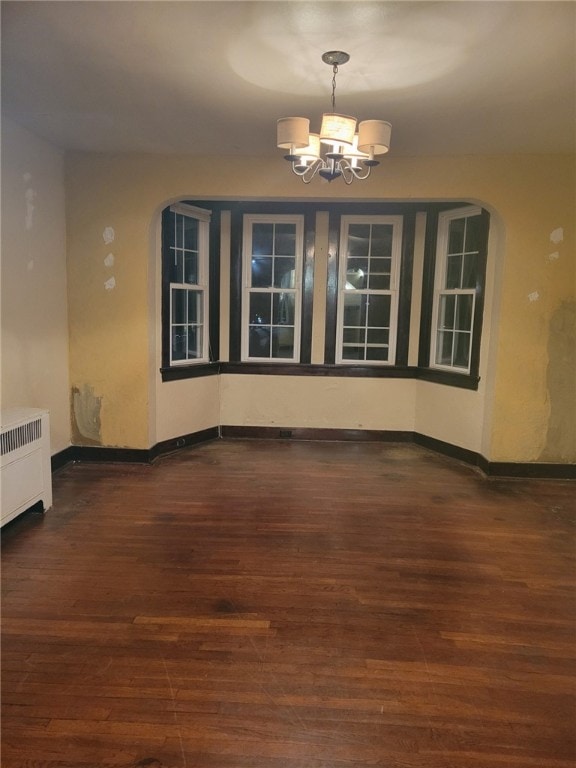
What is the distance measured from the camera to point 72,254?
15.4 ft

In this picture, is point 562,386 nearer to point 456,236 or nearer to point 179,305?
point 456,236

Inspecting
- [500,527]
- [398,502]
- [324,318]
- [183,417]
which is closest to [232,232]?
[324,318]

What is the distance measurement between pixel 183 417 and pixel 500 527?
3262mm

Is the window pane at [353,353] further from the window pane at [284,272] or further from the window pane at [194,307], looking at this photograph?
the window pane at [194,307]


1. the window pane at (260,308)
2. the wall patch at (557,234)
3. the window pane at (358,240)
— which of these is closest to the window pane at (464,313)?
the wall patch at (557,234)

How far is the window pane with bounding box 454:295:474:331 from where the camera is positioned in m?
5.19

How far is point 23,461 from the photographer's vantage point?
3424 mm

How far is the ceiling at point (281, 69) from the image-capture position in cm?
235

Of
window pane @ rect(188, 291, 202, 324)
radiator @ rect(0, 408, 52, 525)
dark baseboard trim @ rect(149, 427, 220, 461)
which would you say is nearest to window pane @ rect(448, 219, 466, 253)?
window pane @ rect(188, 291, 202, 324)

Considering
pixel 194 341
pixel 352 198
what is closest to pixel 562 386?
pixel 352 198

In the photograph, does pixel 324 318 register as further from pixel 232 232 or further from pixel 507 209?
pixel 507 209

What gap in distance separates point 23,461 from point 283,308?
11.0 feet

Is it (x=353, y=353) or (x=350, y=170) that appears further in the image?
(x=353, y=353)

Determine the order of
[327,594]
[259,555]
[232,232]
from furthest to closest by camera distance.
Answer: [232,232] → [259,555] → [327,594]
